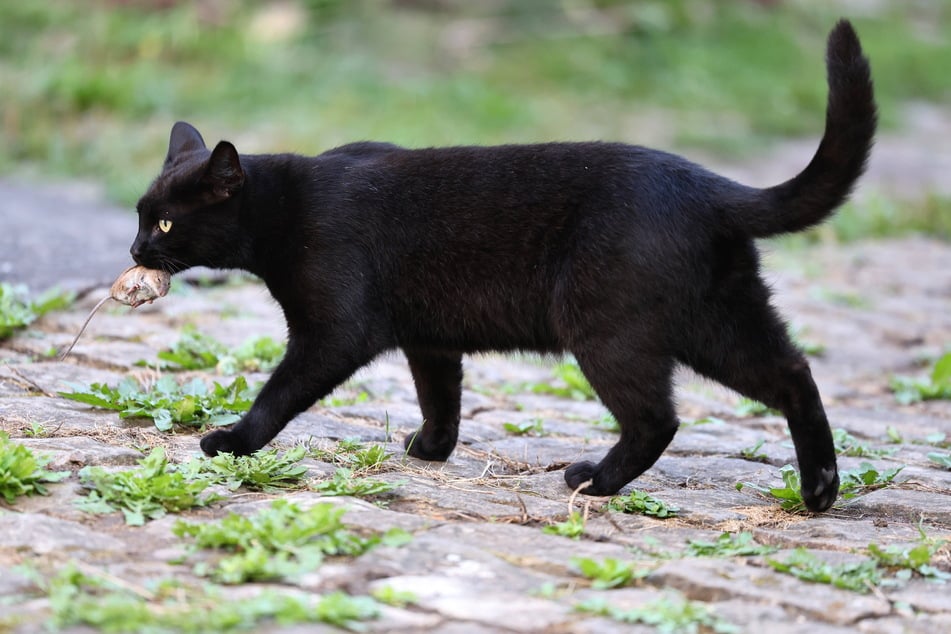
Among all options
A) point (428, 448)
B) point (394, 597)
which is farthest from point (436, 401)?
point (394, 597)

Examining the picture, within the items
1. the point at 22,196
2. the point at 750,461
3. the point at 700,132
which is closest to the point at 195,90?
the point at 22,196

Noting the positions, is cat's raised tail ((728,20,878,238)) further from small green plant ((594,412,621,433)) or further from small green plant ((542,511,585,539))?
small green plant ((594,412,621,433))

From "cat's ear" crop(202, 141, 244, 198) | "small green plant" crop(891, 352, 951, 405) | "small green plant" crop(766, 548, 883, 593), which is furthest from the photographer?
"small green plant" crop(891, 352, 951, 405)

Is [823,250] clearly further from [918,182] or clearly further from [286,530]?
[286,530]

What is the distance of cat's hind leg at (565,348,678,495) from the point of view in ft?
11.2

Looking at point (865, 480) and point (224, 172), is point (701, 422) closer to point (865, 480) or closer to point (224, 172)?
point (865, 480)

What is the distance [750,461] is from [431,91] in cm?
726

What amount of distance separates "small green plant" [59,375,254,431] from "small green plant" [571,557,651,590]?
155 centimetres

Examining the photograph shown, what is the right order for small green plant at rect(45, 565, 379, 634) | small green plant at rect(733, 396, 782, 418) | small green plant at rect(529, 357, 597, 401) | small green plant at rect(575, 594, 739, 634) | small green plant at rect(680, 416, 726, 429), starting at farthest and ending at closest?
1. small green plant at rect(529, 357, 597, 401)
2. small green plant at rect(733, 396, 782, 418)
3. small green plant at rect(680, 416, 726, 429)
4. small green plant at rect(575, 594, 739, 634)
5. small green plant at rect(45, 565, 379, 634)

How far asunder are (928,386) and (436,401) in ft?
8.43

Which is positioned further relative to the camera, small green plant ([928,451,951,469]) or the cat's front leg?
small green plant ([928,451,951,469])

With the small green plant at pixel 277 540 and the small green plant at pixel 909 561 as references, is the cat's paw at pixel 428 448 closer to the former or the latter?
the small green plant at pixel 277 540

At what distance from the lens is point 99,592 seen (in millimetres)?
2467

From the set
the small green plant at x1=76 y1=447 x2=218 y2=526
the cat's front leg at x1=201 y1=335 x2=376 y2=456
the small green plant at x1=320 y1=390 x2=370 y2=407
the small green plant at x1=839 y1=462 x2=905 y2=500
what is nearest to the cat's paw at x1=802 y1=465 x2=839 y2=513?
the small green plant at x1=839 y1=462 x2=905 y2=500
